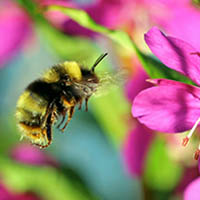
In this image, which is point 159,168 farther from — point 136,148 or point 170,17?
point 170,17

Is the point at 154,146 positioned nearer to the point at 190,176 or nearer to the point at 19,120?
the point at 190,176

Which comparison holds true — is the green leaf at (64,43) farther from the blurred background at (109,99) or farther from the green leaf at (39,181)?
the green leaf at (39,181)

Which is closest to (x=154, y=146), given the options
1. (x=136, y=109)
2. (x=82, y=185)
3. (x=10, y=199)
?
(x=82, y=185)

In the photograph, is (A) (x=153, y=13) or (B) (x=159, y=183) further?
(A) (x=153, y=13)

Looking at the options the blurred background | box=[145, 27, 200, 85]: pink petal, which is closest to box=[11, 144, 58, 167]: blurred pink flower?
the blurred background

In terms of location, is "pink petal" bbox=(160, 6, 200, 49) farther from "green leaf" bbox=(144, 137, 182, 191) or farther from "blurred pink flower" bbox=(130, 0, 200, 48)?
"green leaf" bbox=(144, 137, 182, 191)

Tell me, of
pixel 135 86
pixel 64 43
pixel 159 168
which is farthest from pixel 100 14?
pixel 159 168
